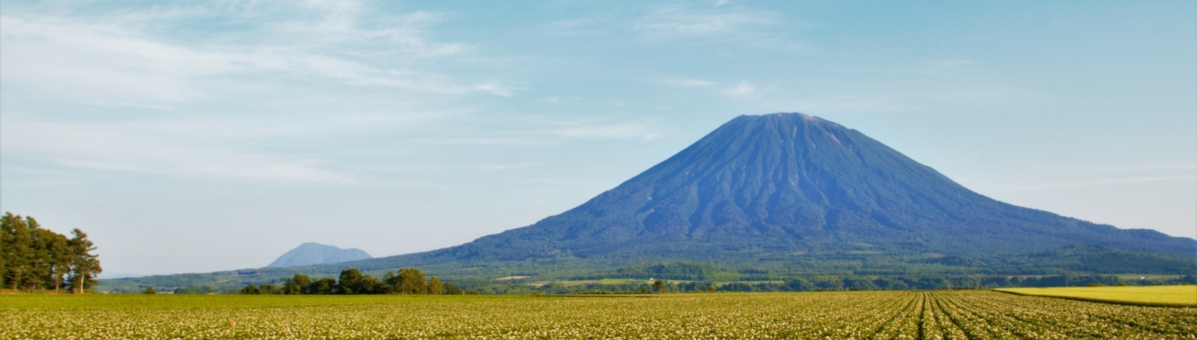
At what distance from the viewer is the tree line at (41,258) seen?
6300 centimetres

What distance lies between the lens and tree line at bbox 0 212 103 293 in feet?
207

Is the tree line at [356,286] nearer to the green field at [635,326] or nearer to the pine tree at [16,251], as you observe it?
the pine tree at [16,251]

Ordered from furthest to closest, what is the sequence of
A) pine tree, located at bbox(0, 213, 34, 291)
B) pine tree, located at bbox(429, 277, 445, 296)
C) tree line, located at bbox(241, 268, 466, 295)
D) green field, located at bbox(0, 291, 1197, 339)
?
pine tree, located at bbox(429, 277, 445, 296)
tree line, located at bbox(241, 268, 466, 295)
pine tree, located at bbox(0, 213, 34, 291)
green field, located at bbox(0, 291, 1197, 339)

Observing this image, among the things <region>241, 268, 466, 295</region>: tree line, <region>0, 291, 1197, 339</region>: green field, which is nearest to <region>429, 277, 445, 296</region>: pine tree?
<region>241, 268, 466, 295</region>: tree line

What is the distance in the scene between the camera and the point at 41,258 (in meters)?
67.4

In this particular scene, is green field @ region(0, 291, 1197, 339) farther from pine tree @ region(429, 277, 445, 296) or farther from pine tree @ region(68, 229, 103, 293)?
pine tree @ region(429, 277, 445, 296)

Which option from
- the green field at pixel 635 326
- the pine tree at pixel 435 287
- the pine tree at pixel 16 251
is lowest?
the green field at pixel 635 326

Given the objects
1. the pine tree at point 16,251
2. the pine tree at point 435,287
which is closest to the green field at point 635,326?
the pine tree at point 16,251

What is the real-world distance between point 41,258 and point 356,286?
94.5ft

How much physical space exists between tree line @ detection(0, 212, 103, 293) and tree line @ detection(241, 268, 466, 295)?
15.3 m

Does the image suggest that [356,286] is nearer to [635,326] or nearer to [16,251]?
[16,251]

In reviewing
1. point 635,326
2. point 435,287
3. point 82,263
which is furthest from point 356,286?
point 635,326

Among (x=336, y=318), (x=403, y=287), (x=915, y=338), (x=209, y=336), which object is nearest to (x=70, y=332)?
(x=209, y=336)

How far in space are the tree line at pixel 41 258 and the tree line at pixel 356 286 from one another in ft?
50.3
